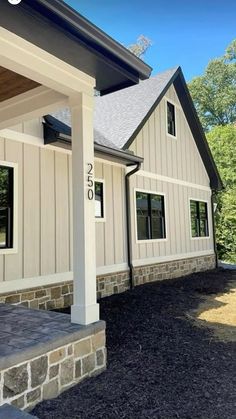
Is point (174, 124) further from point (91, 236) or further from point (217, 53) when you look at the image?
point (217, 53)

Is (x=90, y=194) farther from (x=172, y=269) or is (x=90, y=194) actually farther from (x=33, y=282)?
(x=172, y=269)

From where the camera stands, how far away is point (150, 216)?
9602 millimetres

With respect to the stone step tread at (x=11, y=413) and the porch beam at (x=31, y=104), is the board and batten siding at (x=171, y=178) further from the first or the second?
the stone step tread at (x=11, y=413)

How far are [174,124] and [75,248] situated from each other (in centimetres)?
864

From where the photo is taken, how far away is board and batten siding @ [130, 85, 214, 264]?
946 centimetres

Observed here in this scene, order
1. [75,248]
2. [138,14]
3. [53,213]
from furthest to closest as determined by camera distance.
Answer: [138,14] → [53,213] → [75,248]

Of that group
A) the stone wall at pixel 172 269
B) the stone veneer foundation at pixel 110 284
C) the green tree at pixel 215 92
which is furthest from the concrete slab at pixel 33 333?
the green tree at pixel 215 92

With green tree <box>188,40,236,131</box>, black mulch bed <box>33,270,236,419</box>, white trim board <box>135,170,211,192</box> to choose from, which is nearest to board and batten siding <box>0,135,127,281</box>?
black mulch bed <box>33,270,236,419</box>

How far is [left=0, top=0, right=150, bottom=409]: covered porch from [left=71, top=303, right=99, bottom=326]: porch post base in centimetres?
1

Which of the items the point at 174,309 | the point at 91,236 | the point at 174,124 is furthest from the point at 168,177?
the point at 91,236

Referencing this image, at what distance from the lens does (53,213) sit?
6520 millimetres

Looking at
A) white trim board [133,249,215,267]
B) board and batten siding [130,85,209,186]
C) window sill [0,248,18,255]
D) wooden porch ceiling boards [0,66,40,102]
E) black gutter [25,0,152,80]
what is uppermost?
board and batten siding [130,85,209,186]

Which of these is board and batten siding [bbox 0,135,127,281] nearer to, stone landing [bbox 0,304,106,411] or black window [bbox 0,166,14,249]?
black window [bbox 0,166,14,249]

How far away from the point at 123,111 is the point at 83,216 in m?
7.39
